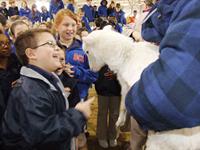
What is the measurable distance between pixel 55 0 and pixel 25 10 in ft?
10.5

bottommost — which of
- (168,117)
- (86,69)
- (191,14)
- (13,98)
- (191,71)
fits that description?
(86,69)

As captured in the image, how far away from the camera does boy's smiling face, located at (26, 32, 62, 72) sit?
5.07 ft

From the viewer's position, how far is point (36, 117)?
4.50 ft

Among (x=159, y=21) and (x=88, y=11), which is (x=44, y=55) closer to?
(x=159, y=21)

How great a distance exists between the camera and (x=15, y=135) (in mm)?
1435

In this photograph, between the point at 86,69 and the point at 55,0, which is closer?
the point at 86,69

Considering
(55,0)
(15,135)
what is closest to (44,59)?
(15,135)

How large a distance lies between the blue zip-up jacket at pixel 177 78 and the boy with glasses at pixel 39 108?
0.67 metres

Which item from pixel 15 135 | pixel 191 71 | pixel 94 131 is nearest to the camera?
pixel 191 71

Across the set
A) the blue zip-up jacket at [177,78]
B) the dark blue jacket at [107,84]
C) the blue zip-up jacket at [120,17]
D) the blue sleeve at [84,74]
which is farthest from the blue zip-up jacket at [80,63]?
the blue zip-up jacket at [120,17]

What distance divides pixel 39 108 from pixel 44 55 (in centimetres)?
30

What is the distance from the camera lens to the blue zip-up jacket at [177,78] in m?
0.73

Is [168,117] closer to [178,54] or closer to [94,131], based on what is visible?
[178,54]

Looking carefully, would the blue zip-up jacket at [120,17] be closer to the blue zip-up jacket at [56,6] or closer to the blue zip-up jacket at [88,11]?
the blue zip-up jacket at [88,11]
